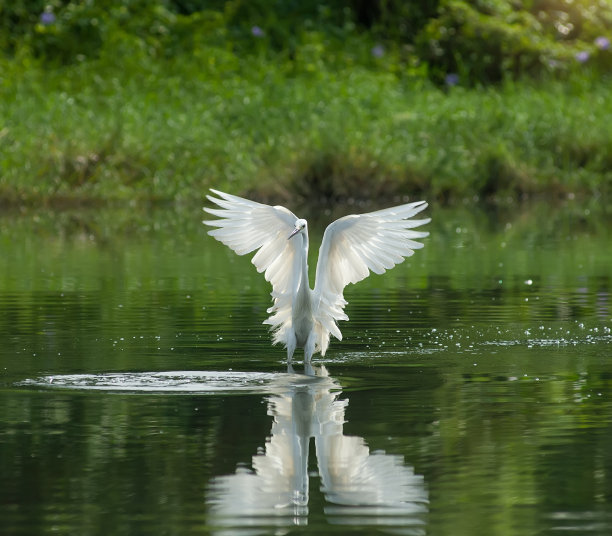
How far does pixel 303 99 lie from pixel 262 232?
16.0 m

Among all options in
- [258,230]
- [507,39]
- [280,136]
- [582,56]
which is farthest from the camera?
[507,39]

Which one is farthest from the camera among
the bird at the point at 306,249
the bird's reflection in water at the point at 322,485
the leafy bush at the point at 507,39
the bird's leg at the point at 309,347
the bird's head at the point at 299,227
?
the leafy bush at the point at 507,39

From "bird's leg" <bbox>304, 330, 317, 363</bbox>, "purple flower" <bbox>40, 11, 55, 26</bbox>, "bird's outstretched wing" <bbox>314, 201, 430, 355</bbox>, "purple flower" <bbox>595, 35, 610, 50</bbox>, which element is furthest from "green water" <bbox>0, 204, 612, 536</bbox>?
"purple flower" <bbox>595, 35, 610, 50</bbox>

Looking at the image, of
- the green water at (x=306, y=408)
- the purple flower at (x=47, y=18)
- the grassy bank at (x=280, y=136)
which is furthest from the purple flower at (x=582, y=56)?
the green water at (x=306, y=408)

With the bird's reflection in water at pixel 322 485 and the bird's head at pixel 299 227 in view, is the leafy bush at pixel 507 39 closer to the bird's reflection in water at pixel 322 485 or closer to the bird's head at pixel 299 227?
the bird's head at pixel 299 227

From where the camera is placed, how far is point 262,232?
8766 mm

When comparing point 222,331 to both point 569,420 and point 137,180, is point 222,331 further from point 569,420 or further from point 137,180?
point 137,180

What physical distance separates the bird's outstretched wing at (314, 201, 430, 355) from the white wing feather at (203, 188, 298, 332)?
0.65 ft

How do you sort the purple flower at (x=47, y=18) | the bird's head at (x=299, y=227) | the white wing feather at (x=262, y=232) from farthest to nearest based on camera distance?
1. the purple flower at (x=47, y=18)
2. the white wing feather at (x=262, y=232)
3. the bird's head at (x=299, y=227)

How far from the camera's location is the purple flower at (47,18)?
87.9ft

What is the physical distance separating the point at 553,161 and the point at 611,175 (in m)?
0.85

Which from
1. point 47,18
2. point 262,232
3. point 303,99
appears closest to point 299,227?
point 262,232

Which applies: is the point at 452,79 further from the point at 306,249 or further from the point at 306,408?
the point at 306,408

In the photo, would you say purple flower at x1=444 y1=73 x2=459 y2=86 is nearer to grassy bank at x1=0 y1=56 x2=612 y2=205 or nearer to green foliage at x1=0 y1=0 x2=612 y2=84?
green foliage at x1=0 y1=0 x2=612 y2=84
